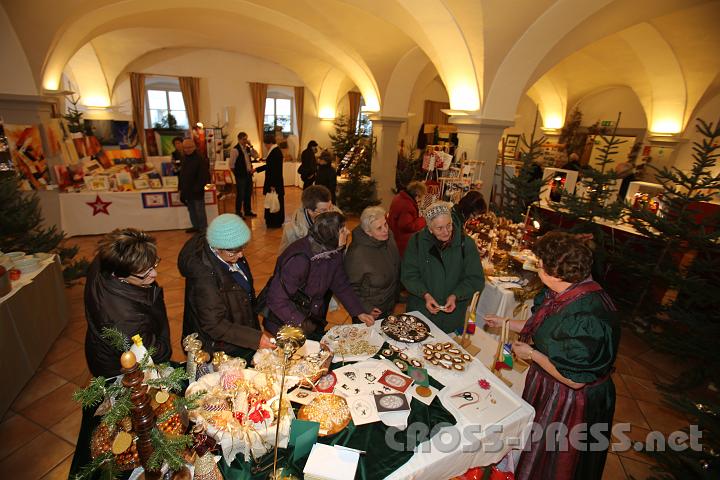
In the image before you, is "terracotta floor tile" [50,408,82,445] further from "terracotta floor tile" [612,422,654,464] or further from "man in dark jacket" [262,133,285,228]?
"man in dark jacket" [262,133,285,228]

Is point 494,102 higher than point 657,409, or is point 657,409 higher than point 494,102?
point 494,102

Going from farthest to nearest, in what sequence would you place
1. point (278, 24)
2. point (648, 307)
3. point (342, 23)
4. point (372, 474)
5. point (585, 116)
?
point (585, 116)
point (278, 24)
point (342, 23)
point (648, 307)
point (372, 474)

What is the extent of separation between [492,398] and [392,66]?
7.57 metres

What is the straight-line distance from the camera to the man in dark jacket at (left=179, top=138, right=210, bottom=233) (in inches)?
247

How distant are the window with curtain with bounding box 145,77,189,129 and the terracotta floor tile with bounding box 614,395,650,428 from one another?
1321cm

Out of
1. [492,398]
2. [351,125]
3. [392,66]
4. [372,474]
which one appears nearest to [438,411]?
[492,398]

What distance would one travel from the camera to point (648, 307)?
14.1ft

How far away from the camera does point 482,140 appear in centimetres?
557

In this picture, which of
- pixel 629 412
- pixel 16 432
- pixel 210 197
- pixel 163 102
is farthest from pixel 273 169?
pixel 163 102

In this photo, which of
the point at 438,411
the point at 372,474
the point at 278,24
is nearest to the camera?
the point at 372,474

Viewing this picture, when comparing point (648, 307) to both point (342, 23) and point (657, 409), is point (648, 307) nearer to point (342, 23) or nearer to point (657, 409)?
point (657, 409)

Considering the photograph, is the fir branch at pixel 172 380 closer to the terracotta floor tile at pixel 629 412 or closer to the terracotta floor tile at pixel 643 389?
the terracotta floor tile at pixel 629 412

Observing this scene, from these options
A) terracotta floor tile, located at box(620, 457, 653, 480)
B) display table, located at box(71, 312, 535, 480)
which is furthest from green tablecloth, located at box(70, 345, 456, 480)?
terracotta floor tile, located at box(620, 457, 653, 480)

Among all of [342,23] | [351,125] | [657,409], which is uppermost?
[342,23]
